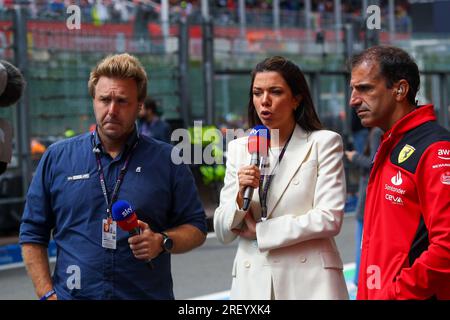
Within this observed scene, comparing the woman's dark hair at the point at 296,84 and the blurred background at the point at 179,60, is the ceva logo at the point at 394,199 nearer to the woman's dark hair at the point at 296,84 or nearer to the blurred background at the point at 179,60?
the woman's dark hair at the point at 296,84

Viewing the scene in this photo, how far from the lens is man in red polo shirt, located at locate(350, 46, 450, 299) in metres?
3.30

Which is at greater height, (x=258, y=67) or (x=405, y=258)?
(x=258, y=67)

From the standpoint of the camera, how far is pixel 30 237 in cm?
405

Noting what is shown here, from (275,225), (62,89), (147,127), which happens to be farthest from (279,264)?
(62,89)

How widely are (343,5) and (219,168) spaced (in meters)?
16.5

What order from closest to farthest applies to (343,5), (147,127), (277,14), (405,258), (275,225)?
(405,258), (275,225), (147,127), (277,14), (343,5)

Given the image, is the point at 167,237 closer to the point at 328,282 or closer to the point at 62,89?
the point at 328,282

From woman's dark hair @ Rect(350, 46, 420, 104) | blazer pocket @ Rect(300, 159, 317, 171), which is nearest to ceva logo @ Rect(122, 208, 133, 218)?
blazer pocket @ Rect(300, 159, 317, 171)

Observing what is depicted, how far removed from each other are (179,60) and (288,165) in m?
12.5

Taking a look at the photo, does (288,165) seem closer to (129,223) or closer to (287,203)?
(287,203)

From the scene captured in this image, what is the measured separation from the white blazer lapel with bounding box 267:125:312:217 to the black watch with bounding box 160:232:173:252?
17.5 inches

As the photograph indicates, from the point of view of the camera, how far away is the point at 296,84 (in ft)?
13.8

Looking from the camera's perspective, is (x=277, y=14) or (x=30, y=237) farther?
(x=277, y=14)

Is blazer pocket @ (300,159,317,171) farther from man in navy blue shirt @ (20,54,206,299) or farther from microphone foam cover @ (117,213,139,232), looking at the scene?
microphone foam cover @ (117,213,139,232)
